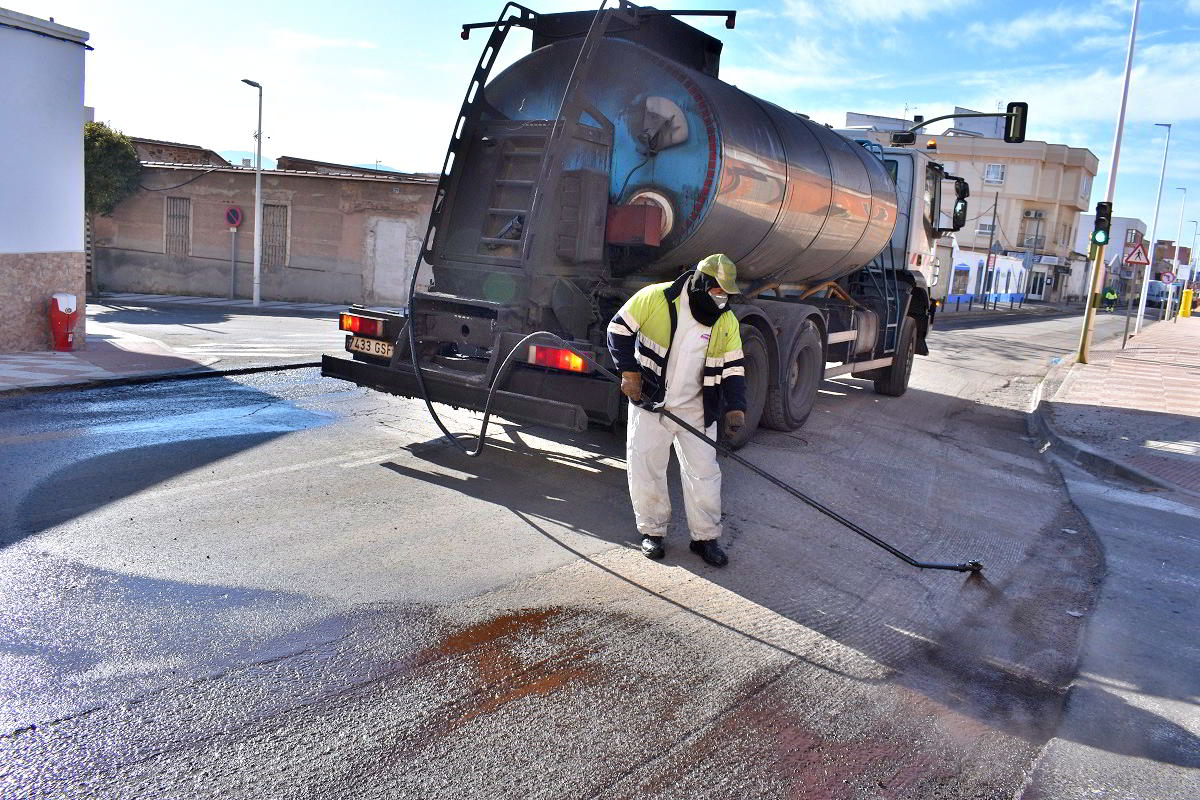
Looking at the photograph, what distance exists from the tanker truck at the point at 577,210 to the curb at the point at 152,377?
3.46m

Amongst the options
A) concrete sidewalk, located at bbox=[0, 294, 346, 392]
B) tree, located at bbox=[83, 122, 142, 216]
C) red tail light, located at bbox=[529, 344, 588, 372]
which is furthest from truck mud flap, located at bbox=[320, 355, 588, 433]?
tree, located at bbox=[83, 122, 142, 216]

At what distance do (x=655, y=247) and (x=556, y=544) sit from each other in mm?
2685

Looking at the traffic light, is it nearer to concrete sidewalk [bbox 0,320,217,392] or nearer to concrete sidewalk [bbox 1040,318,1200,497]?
concrete sidewalk [bbox 1040,318,1200,497]

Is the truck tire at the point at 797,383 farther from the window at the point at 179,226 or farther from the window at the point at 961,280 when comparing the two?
the window at the point at 961,280

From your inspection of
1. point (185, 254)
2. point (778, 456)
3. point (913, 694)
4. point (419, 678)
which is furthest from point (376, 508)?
point (185, 254)

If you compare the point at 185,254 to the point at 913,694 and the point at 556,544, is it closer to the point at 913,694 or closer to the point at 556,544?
the point at 556,544

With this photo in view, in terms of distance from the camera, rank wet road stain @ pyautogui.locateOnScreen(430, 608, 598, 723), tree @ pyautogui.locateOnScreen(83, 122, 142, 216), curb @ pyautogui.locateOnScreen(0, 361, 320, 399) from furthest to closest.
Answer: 1. tree @ pyautogui.locateOnScreen(83, 122, 142, 216)
2. curb @ pyautogui.locateOnScreen(0, 361, 320, 399)
3. wet road stain @ pyautogui.locateOnScreen(430, 608, 598, 723)

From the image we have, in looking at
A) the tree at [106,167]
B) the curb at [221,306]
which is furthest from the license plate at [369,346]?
the tree at [106,167]

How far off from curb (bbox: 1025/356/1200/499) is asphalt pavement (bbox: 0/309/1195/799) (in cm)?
171

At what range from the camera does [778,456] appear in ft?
26.7

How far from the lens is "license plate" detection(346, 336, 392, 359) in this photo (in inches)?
286

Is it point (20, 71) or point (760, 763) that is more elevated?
point (20, 71)

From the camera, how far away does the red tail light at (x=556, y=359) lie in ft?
20.6

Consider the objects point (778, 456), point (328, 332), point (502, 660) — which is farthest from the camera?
point (328, 332)
